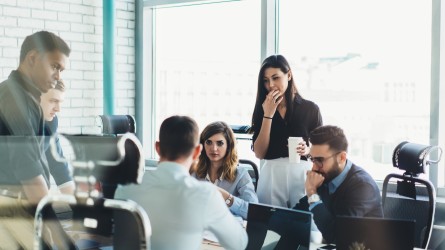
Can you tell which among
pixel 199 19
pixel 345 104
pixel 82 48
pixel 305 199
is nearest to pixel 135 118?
pixel 82 48

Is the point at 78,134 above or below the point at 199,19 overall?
below

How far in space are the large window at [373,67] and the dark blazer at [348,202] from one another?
0.79 metres

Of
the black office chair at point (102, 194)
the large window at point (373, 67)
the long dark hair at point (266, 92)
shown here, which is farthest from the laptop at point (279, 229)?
the large window at point (373, 67)

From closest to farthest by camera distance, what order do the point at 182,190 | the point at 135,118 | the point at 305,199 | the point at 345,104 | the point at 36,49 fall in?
the point at 36,49
the point at 182,190
the point at 135,118
the point at 305,199
the point at 345,104

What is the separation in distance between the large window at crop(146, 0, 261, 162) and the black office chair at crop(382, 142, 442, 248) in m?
0.72

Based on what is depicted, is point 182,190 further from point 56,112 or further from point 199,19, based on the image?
point 199,19

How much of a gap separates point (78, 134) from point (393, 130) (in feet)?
6.67

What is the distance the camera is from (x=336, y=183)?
1779 millimetres

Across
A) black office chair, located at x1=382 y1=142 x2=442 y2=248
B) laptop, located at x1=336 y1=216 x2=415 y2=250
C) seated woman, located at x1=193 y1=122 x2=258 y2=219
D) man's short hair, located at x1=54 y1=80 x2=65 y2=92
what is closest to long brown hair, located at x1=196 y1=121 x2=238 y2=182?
seated woman, located at x1=193 y1=122 x2=258 y2=219

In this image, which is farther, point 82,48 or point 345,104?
point 345,104

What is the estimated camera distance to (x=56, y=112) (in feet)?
3.86

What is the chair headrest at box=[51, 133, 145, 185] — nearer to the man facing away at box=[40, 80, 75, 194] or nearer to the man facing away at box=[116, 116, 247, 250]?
the man facing away at box=[40, 80, 75, 194]

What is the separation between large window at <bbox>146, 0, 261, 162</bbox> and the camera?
1.83 m

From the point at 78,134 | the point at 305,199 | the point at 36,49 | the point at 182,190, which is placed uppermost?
the point at 36,49
